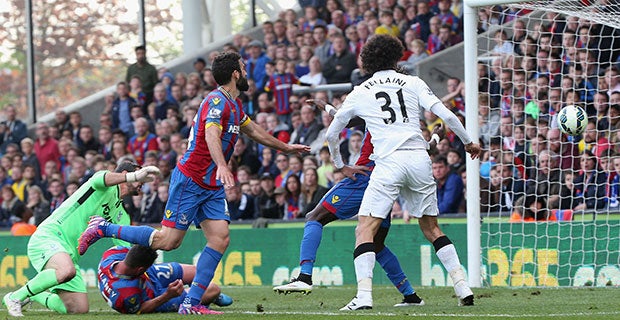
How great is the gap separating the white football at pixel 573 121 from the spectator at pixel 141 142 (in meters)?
9.88

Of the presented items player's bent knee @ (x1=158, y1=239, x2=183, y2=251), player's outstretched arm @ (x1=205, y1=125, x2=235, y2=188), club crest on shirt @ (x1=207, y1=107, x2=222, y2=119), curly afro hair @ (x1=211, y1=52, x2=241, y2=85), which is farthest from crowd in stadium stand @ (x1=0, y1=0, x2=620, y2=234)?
player's bent knee @ (x1=158, y1=239, x2=183, y2=251)

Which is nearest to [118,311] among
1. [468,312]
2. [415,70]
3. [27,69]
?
[468,312]

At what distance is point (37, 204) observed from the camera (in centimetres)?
2044

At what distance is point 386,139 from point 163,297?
7.99 feet

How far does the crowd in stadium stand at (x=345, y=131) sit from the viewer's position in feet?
49.3

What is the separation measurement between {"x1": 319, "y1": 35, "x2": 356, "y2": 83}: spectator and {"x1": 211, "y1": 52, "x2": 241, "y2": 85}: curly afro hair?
925 cm

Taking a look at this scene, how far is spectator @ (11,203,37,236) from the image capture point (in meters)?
19.2

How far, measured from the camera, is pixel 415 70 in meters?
18.5

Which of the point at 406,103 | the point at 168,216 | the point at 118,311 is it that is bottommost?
the point at 118,311

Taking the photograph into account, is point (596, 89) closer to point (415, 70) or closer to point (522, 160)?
point (522, 160)

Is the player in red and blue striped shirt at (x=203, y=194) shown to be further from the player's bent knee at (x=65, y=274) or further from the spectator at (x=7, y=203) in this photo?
the spectator at (x=7, y=203)

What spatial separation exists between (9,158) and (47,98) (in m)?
4.53

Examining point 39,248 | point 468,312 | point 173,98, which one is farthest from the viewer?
point 173,98

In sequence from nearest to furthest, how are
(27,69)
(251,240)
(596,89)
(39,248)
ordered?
(39,248)
(596,89)
(251,240)
(27,69)
